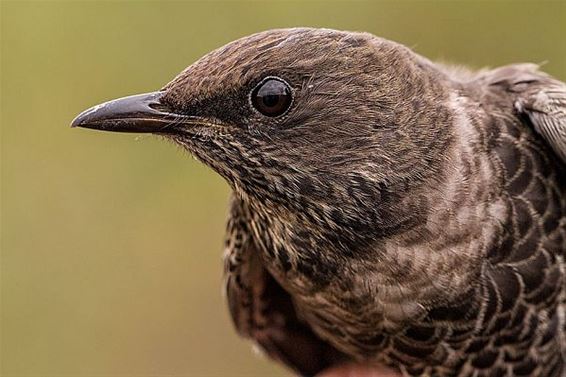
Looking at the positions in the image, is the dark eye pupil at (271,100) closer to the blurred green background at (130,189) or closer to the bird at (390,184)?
the bird at (390,184)

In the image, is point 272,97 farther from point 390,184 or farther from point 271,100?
point 390,184

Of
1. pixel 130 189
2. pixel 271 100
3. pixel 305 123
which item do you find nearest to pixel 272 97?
pixel 271 100

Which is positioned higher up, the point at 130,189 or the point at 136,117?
the point at 130,189

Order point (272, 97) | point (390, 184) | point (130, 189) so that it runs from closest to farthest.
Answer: point (272, 97), point (390, 184), point (130, 189)

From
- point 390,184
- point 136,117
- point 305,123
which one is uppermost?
point 136,117

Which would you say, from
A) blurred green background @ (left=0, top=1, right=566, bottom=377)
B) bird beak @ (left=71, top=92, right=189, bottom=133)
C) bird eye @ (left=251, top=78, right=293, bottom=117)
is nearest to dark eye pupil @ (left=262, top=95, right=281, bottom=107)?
bird eye @ (left=251, top=78, right=293, bottom=117)

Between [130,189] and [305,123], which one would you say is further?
[130,189]

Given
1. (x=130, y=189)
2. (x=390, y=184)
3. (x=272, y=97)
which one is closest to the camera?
(x=272, y=97)

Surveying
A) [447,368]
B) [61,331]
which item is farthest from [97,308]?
[447,368]
